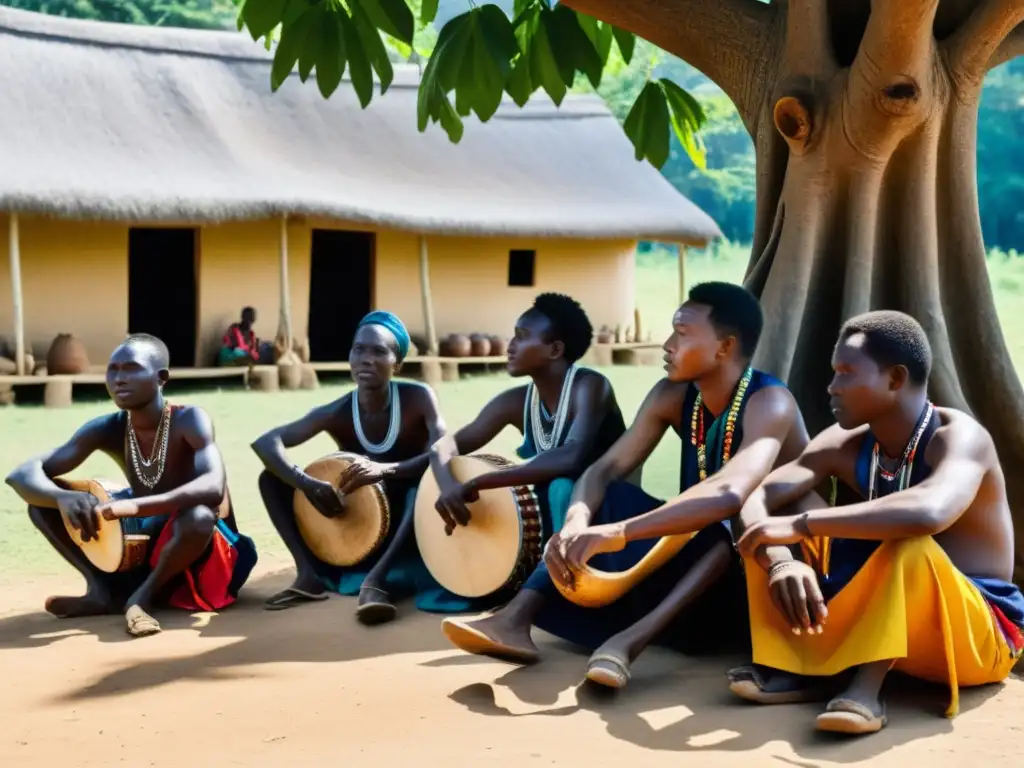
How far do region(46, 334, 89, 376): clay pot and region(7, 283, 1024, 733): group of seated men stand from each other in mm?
8674

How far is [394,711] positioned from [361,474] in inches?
64.7

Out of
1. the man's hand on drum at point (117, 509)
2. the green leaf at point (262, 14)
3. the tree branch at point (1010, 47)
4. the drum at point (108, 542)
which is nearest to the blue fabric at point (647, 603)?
the man's hand on drum at point (117, 509)

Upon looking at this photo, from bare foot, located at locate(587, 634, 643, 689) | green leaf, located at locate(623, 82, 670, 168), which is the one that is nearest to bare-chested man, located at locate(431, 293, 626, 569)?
bare foot, located at locate(587, 634, 643, 689)

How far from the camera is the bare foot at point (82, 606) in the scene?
5070mm

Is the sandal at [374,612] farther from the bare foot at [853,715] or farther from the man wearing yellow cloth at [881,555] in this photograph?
the bare foot at [853,715]

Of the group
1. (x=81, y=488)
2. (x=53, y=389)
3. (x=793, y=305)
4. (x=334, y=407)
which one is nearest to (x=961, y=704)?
(x=793, y=305)

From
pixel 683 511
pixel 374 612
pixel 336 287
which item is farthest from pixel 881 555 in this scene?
pixel 336 287

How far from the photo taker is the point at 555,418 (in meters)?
5.05

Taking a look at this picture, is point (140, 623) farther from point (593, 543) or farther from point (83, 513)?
point (593, 543)

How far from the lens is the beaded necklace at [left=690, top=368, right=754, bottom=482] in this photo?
432 centimetres

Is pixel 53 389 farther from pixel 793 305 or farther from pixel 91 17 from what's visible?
pixel 91 17

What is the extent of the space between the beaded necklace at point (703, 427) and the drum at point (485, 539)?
0.69m

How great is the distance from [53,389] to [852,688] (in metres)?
10.9

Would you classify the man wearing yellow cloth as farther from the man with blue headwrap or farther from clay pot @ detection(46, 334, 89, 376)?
clay pot @ detection(46, 334, 89, 376)
